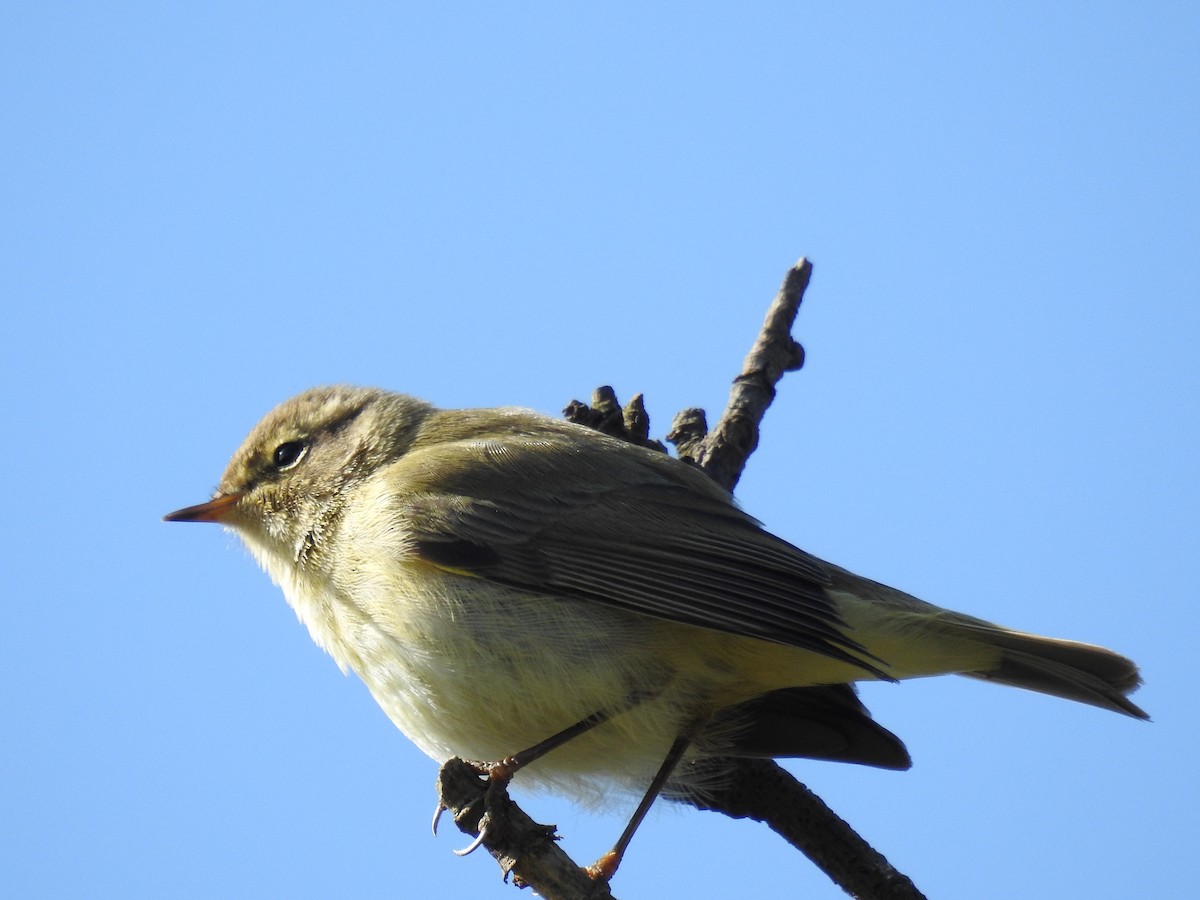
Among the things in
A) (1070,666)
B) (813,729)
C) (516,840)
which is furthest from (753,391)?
(516,840)

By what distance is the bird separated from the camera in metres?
4.18

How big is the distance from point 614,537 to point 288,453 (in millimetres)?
1748

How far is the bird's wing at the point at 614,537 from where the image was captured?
13.8ft

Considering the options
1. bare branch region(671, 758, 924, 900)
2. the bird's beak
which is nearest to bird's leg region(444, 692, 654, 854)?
bare branch region(671, 758, 924, 900)

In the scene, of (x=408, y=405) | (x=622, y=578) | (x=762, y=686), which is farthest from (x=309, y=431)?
(x=762, y=686)

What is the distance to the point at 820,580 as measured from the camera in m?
4.52

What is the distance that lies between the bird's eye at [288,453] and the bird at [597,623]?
22cm

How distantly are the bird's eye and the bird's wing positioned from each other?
2.13ft

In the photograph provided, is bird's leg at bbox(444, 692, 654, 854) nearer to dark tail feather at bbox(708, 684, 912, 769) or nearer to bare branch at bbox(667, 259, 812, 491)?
dark tail feather at bbox(708, 684, 912, 769)

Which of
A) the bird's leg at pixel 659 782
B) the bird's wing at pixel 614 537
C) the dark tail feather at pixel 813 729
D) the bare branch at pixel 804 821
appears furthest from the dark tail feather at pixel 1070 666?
the bird's leg at pixel 659 782

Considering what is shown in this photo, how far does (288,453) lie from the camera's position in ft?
18.0

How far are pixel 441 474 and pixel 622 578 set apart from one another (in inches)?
36.0

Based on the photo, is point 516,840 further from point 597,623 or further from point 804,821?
point 804,821

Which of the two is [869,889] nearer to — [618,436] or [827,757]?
[827,757]
